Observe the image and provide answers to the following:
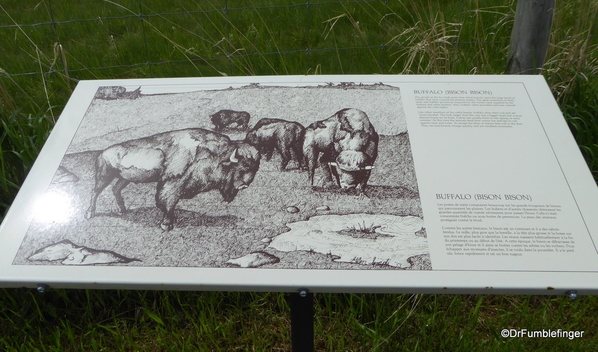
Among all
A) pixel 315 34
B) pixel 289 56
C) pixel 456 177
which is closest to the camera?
pixel 456 177

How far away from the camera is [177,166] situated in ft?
4.82

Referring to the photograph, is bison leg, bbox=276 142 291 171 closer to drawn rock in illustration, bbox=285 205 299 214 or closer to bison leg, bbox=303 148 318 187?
bison leg, bbox=303 148 318 187

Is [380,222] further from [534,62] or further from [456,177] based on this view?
[534,62]

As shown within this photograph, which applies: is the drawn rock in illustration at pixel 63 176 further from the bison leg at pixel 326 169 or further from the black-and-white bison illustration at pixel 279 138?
the bison leg at pixel 326 169

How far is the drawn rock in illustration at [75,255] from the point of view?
1.24 m

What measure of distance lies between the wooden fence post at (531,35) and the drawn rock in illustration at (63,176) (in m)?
2.01

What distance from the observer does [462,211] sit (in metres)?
1.31

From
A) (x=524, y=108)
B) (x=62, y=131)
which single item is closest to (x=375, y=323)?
(x=524, y=108)

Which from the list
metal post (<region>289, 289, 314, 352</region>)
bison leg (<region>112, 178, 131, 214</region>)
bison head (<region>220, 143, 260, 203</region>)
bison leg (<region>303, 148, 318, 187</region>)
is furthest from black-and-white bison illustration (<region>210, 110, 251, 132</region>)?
metal post (<region>289, 289, 314, 352</region>)

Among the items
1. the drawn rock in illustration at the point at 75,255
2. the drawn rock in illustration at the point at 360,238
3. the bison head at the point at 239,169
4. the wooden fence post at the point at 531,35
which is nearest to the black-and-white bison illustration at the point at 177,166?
the bison head at the point at 239,169

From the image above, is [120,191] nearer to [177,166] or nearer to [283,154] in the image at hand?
[177,166]

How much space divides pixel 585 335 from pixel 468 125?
3.14ft

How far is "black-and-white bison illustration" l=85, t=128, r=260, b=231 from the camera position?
1405 mm

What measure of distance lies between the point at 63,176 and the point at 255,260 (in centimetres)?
65
